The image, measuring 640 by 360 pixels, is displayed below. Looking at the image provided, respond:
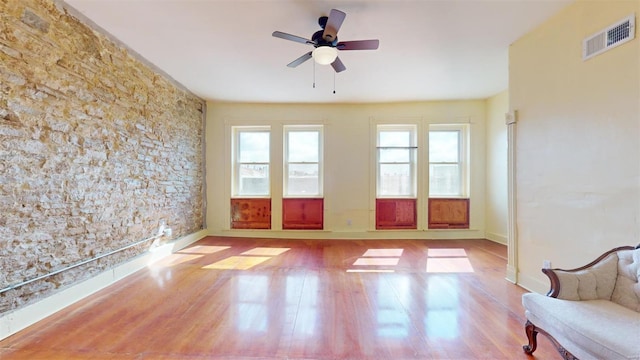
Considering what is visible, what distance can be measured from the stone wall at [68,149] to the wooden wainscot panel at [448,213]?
16.3ft

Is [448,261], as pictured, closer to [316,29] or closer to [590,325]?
[590,325]

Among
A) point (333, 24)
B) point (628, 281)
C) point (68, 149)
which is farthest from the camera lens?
point (68, 149)

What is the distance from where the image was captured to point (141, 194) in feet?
11.5

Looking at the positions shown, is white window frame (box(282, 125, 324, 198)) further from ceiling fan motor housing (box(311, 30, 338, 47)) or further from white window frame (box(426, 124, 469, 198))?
ceiling fan motor housing (box(311, 30, 338, 47))

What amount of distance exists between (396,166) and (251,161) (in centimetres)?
307

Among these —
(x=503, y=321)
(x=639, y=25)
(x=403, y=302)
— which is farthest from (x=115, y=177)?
(x=639, y=25)

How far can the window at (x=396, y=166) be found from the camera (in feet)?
17.8

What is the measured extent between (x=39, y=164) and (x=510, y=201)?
185 inches

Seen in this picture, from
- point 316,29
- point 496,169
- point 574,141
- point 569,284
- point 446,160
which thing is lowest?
point 569,284

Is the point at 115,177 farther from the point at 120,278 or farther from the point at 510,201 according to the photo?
the point at 510,201

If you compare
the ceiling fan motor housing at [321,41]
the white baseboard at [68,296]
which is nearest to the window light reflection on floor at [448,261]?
the ceiling fan motor housing at [321,41]

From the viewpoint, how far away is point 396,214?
5336 millimetres

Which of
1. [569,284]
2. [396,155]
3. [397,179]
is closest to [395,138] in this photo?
[396,155]

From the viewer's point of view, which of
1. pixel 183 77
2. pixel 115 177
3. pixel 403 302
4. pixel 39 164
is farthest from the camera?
pixel 183 77
